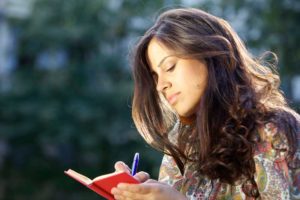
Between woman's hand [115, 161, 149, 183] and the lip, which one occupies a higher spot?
the lip

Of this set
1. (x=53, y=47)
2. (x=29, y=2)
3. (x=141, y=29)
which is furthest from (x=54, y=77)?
(x=141, y=29)

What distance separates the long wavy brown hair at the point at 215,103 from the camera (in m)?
1.91

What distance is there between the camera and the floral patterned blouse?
179 cm

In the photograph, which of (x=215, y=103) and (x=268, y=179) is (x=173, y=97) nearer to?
(x=215, y=103)

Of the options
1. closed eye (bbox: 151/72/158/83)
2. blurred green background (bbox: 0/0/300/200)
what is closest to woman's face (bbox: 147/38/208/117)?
closed eye (bbox: 151/72/158/83)

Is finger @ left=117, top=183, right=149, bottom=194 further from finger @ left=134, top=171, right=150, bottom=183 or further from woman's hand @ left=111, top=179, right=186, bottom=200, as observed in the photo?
finger @ left=134, top=171, right=150, bottom=183

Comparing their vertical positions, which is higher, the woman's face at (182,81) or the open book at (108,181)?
the woman's face at (182,81)

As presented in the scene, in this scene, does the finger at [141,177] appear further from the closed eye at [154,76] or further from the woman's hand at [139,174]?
the closed eye at [154,76]

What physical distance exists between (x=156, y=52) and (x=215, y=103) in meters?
0.22

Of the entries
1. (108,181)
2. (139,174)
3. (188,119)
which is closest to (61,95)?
(188,119)

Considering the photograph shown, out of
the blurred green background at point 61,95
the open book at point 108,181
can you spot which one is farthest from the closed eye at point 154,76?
the blurred green background at point 61,95

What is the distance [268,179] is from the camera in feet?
5.87

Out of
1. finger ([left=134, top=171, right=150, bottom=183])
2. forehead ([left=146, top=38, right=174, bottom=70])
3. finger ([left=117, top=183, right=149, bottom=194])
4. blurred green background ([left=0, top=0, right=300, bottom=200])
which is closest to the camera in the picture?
finger ([left=117, top=183, right=149, bottom=194])

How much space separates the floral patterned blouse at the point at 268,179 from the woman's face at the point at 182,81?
199 millimetres
